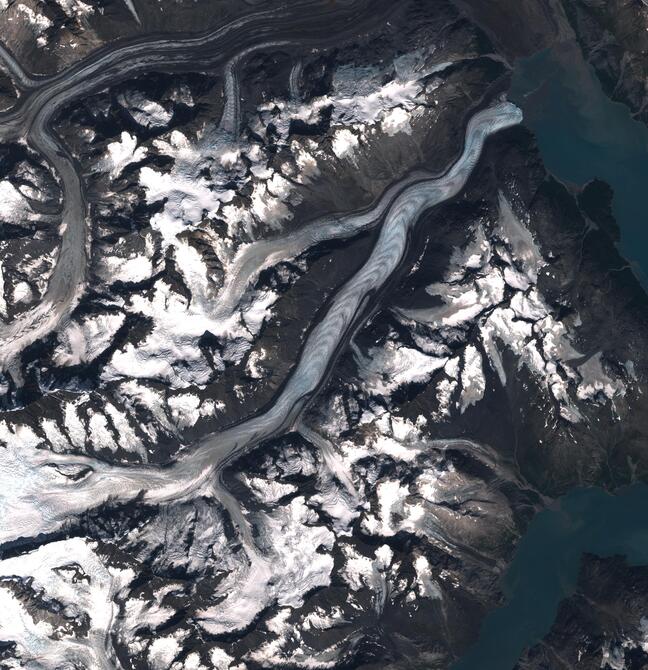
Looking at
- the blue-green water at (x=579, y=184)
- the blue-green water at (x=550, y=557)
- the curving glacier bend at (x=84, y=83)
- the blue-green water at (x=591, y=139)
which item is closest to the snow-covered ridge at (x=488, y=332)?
the blue-green water at (x=591, y=139)

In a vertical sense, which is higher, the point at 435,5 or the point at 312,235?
the point at 435,5

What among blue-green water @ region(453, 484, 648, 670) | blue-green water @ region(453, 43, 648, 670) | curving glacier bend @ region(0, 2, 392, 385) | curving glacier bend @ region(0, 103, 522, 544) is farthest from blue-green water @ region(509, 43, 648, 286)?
blue-green water @ region(453, 484, 648, 670)

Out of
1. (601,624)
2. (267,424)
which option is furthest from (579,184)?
(601,624)

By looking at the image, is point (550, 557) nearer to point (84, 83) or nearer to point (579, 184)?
point (579, 184)

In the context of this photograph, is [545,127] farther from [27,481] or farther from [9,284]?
[27,481]

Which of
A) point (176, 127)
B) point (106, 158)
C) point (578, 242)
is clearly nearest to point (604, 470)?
point (578, 242)

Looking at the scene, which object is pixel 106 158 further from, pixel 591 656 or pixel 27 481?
pixel 591 656

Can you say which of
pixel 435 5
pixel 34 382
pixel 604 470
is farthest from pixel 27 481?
pixel 435 5

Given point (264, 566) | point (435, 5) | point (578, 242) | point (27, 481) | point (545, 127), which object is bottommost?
point (264, 566)
